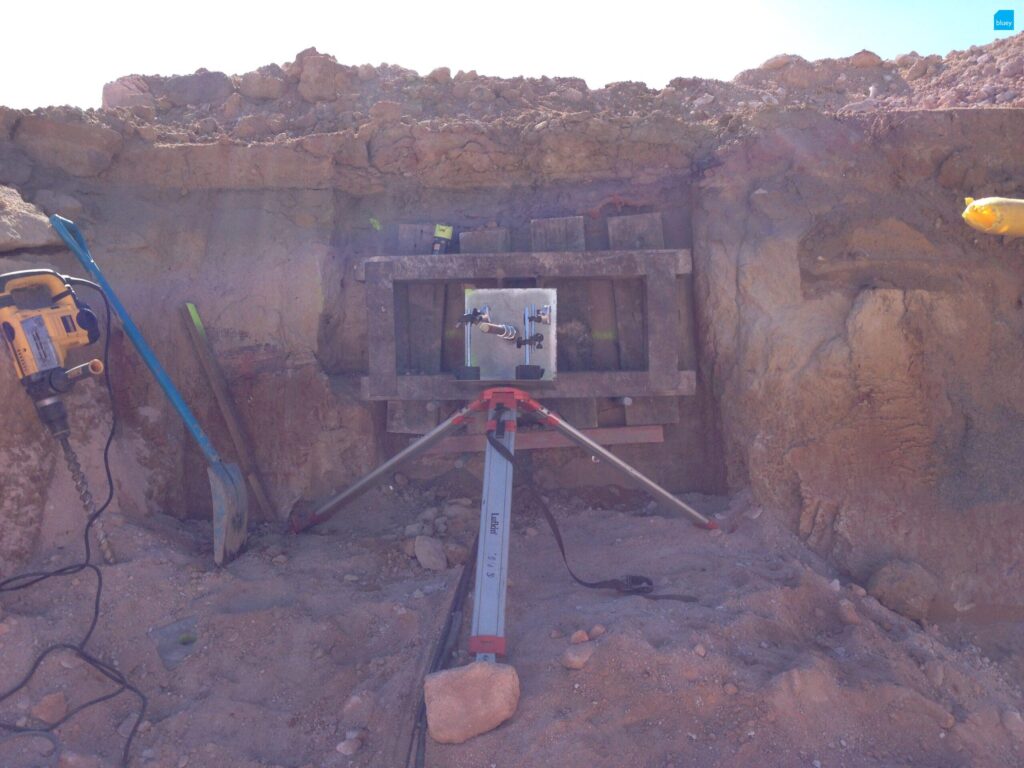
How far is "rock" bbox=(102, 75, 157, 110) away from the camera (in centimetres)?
671

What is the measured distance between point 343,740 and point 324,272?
292cm

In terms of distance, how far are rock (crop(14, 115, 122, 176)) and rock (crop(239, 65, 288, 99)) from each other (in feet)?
4.71

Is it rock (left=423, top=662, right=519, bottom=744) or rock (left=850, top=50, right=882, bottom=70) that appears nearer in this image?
rock (left=423, top=662, right=519, bottom=744)

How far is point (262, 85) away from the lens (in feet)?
22.3

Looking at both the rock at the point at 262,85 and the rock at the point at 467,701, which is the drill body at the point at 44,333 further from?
the rock at the point at 262,85

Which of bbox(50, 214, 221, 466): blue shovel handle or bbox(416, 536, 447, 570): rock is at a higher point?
bbox(50, 214, 221, 466): blue shovel handle

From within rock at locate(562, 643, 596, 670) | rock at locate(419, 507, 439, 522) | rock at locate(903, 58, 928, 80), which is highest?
rock at locate(903, 58, 928, 80)

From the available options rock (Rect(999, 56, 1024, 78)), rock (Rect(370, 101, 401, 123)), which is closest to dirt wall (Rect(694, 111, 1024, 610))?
rock (Rect(999, 56, 1024, 78))

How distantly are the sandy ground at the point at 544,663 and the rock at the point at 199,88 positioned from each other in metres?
3.70

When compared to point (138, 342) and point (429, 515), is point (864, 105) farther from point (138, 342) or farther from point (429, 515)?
point (138, 342)

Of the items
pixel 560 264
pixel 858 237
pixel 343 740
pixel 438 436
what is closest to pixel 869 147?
pixel 858 237

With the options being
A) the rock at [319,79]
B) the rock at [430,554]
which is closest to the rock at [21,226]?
the rock at [319,79]

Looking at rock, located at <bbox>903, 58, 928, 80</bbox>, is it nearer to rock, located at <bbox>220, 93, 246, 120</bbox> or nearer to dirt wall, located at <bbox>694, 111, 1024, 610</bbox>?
dirt wall, located at <bbox>694, 111, 1024, 610</bbox>

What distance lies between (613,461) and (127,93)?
496 centimetres
